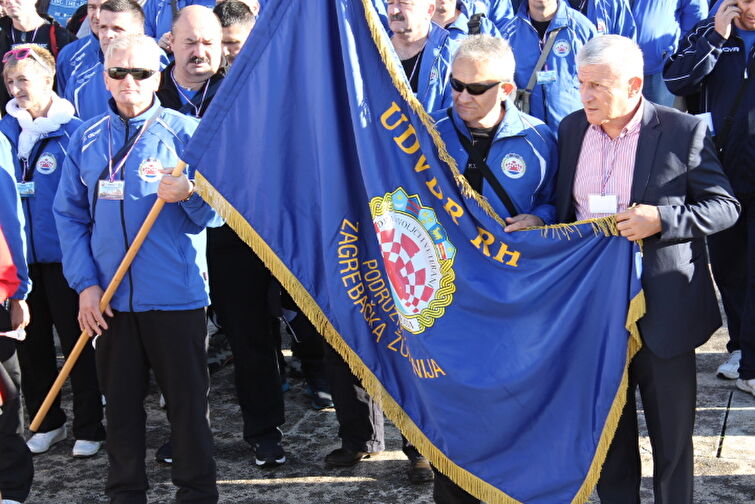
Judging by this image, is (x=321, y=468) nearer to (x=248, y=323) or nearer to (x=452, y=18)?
(x=248, y=323)

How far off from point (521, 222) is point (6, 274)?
215 centimetres

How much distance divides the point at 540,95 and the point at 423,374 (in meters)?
3.03

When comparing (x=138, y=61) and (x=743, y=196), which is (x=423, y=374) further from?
(x=743, y=196)

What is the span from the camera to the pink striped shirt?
3.86 metres

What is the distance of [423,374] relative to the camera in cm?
406

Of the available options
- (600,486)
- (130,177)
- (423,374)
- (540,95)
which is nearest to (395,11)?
(540,95)

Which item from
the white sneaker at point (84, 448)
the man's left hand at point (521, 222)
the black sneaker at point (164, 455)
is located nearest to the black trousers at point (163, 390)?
the black sneaker at point (164, 455)

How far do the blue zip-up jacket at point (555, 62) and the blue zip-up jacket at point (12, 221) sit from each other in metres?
3.38

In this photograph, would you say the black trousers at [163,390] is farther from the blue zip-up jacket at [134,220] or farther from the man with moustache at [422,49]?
the man with moustache at [422,49]

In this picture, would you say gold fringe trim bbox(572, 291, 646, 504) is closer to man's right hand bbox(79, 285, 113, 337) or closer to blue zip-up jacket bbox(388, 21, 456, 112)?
blue zip-up jacket bbox(388, 21, 456, 112)

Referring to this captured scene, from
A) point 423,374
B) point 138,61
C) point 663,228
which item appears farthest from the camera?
point 138,61

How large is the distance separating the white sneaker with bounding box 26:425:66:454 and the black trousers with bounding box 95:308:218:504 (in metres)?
1.19

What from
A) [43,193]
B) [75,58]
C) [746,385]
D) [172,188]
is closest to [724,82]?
[746,385]

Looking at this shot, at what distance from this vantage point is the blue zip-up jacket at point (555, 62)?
650cm
